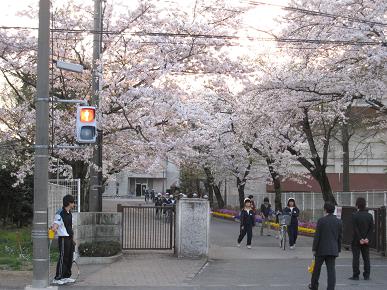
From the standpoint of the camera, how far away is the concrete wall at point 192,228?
1502 centimetres

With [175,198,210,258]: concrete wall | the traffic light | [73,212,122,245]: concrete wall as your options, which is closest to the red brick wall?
[175,198,210,258]: concrete wall

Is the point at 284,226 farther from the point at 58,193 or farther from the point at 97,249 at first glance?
the point at 58,193

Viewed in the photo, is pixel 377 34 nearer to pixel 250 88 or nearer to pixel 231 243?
pixel 250 88

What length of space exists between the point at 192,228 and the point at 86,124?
5.72 m

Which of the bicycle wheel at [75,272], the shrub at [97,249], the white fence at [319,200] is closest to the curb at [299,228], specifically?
the white fence at [319,200]

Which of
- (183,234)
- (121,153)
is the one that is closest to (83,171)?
(121,153)

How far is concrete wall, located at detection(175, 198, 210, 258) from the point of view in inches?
591

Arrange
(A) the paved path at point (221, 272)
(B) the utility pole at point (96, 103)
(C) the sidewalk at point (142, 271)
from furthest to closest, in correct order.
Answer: (B) the utility pole at point (96, 103) < (C) the sidewalk at point (142, 271) < (A) the paved path at point (221, 272)

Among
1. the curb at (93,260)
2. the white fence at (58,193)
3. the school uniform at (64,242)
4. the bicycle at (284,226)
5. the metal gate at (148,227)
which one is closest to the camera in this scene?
the school uniform at (64,242)

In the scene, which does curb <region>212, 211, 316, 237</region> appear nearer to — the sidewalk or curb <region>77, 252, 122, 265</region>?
the sidewalk

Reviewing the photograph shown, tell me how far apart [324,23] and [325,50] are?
4.74ft

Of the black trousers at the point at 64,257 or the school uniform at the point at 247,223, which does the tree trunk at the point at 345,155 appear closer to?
the school uniform at the point at 247,223

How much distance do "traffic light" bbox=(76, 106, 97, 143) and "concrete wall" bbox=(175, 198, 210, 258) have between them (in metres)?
5.24

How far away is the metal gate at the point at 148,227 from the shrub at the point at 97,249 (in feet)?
5.02
